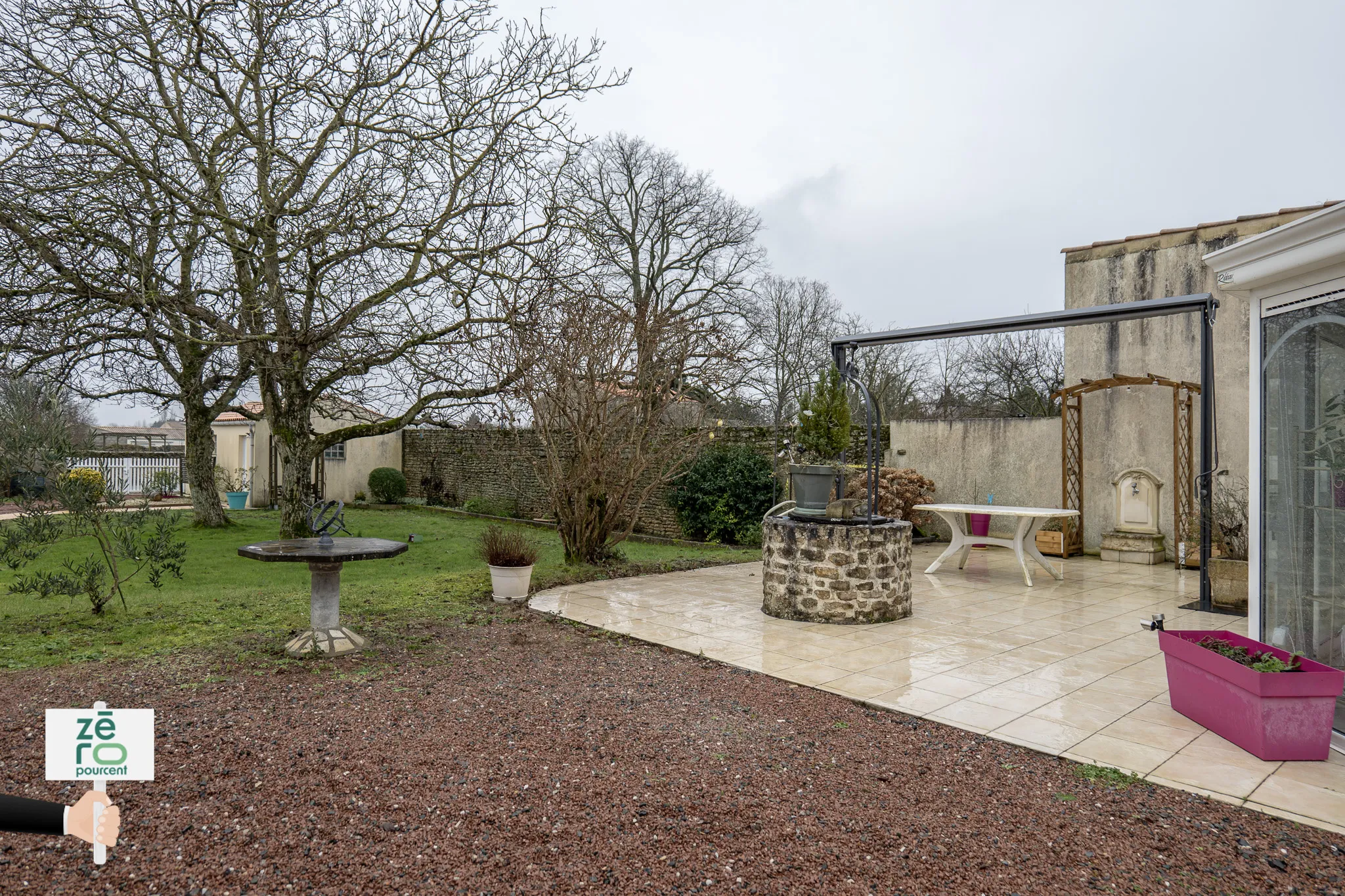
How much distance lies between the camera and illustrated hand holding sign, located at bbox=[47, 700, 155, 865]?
1078mm

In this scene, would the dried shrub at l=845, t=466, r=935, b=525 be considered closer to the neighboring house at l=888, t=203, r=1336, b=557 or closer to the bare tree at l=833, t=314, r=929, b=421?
the neighboring house at l=888, t=203, r=1336, b=557

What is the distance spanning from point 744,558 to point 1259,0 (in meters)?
7.78

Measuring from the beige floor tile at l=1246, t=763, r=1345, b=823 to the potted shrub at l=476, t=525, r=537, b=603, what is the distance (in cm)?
520

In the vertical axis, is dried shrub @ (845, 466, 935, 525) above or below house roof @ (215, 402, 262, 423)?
below

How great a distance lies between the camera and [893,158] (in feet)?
34.7

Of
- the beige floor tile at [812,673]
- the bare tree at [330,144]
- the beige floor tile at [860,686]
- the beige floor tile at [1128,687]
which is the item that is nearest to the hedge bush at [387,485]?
the bare tree at [330,144]

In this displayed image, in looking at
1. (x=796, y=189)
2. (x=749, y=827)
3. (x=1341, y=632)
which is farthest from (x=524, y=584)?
(x=796, y=189)

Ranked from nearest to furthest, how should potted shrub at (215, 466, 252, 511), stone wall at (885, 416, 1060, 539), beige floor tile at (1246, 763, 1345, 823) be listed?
1. beige floor tile at (1246, 763, 1345, 823)
2. stone wall at (885, 416, 1060, 539)
3. potted shrub at (215, 466, 252, 511)

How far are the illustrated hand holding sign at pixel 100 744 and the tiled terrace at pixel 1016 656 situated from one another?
3.46 metres

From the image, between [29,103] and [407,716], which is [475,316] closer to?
[29,103]

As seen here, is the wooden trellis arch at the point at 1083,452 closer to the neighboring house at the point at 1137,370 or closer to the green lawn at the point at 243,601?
the neighboring house at the point at 1137,370

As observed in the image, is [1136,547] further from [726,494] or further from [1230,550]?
[726,494]

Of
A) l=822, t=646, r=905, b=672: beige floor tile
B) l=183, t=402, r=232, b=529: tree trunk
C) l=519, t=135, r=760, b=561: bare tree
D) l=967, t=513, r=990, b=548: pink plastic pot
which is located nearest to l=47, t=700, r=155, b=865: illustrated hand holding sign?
l=822, t=646, r=905, b=672: beige floor tile

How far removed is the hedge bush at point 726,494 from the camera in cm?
1157
